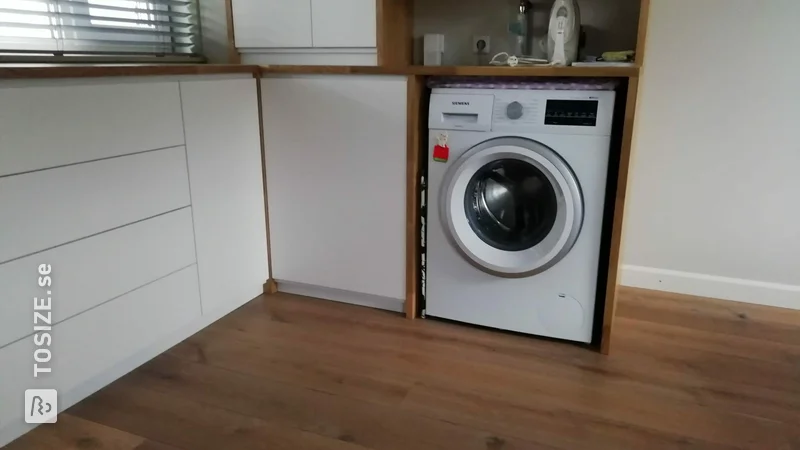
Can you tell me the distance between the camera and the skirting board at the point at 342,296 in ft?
7.79

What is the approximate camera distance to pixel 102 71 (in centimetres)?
163

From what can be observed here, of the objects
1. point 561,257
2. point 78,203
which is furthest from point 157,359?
point 561,257

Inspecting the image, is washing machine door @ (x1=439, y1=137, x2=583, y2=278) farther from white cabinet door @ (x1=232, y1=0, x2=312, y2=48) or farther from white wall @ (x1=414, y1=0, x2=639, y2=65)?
white cabinet door @ (x1=232, y1=0, x2=312, y2=48)

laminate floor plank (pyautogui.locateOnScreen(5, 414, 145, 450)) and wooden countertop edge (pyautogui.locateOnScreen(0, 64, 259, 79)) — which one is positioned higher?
wooden countertop edge (pyautogui.locateOnScreen(0, 64, 259, 79))

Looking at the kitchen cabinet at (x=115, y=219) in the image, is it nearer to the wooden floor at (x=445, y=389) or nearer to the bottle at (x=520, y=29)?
the wooden floor at (x=445, y=389)

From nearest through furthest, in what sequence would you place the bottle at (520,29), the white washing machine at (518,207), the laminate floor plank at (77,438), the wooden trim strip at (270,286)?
the laminate floor plank at (77,438) < the white washing machine at (518,207) < the bottle at (520,29) < the wooden trim strip at (270,286)

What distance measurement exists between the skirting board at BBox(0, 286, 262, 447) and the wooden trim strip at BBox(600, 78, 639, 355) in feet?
4.64

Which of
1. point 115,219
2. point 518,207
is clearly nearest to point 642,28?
point 518,207

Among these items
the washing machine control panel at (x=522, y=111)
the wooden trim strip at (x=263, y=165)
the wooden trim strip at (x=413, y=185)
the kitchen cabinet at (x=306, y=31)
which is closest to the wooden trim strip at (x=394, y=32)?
the kitchen cabinet at (x=306, y=31)

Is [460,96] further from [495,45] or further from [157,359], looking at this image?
[157,359]

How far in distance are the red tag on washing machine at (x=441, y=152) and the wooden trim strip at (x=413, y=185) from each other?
0.08 m

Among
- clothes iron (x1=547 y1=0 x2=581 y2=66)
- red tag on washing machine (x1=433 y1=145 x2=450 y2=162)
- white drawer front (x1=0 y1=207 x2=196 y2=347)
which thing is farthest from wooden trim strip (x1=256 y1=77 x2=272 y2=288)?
clothes iron (x1=547 y1=0 x2=581 y2=66)

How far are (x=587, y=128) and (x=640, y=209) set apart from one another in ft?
2.71

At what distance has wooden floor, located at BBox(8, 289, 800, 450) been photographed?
5.17 feet
